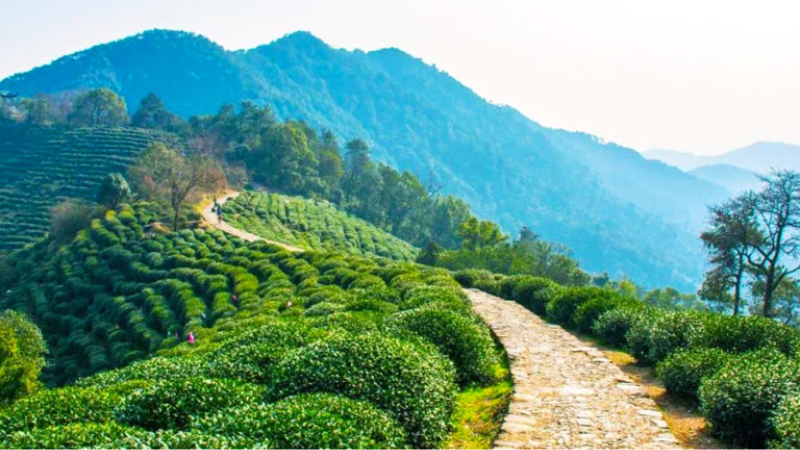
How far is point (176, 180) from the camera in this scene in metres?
45.1

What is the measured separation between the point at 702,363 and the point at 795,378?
6.35 feet

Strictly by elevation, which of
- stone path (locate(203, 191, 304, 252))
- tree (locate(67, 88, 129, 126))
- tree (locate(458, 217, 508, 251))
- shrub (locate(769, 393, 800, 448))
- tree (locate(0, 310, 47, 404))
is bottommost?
tree (locate(0, 310, 47, 404))

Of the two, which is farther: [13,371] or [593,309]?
[13,371]

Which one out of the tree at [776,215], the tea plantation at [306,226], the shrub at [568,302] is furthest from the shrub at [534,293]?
the tea plantation at [306,226]

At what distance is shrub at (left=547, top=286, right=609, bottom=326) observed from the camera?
15.8 metres

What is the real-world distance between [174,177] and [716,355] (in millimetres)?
42287

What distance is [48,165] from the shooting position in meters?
72.6

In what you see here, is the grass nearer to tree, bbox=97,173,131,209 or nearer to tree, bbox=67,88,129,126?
tree, bbox=97,173,131,209

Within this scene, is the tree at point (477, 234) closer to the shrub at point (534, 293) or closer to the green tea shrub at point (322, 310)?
the shrub at point (534, 293)

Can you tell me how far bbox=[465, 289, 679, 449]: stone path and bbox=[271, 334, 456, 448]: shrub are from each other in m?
0.97

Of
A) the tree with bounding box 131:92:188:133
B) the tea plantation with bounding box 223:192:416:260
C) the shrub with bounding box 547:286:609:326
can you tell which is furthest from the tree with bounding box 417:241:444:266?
the tree with bounding box 131:92:188:133

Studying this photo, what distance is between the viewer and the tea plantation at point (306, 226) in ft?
165

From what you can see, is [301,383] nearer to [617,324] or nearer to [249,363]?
[249,363]

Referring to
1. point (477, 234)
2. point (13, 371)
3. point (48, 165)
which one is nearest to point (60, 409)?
point (13, 371)
